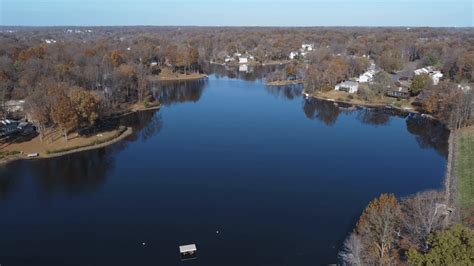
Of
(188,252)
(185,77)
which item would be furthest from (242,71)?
(188,252)

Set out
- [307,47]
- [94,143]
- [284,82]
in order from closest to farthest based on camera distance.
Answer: [94,143], [284,82], [307,47]

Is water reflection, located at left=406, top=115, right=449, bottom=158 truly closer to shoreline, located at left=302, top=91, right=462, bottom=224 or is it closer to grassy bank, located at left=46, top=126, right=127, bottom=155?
shoreline, located at left=302, top=91, right=462, bottom=224

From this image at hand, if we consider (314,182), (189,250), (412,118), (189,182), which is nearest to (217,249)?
(189,250)

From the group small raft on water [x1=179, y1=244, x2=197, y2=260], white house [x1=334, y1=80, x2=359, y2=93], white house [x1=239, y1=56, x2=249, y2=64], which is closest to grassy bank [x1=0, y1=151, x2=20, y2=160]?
small raft on water [x1=179, y1=244, x2=197, y2=260]

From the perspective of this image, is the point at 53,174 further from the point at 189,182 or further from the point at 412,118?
the point at 412,118

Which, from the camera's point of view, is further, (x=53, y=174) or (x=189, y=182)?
(x=53, y=174)

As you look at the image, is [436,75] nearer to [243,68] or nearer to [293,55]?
[243,68]

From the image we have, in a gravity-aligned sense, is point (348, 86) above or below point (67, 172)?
above

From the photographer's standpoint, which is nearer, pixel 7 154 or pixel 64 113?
pixel 7 154
